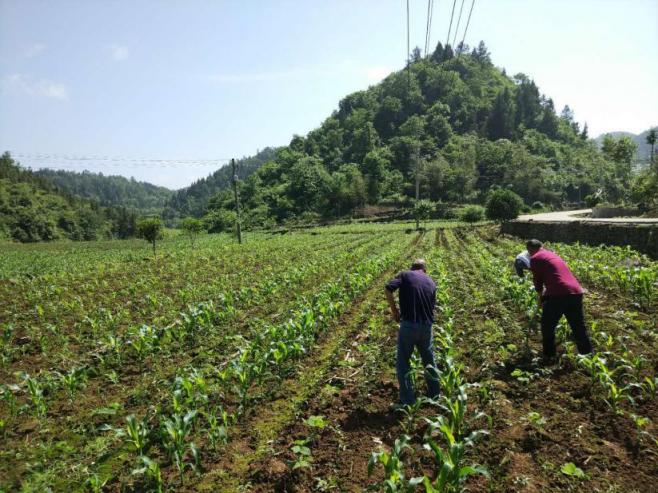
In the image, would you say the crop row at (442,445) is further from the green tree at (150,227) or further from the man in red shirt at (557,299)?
the green tree at (150,227)

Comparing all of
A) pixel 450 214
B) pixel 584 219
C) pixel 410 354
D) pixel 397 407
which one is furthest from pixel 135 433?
pixel 450 214

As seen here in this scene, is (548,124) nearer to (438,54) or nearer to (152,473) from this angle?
(438,54)

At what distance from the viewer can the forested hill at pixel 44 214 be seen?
245 ft

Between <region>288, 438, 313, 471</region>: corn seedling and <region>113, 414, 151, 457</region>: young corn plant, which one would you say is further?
<region>113, 414, 151, 457</region>: young corn plant

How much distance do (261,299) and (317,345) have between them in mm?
4208

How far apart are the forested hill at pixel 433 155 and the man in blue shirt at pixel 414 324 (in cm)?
5296

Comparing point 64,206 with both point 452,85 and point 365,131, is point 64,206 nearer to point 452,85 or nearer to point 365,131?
point 365,131

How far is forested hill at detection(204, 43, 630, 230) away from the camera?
270 feet

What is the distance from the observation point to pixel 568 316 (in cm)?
621

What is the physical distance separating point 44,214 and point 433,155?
312ft

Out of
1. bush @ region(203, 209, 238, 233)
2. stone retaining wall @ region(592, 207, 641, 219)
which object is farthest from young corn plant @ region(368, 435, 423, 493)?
bush @ region(203, 209, 238, 233)

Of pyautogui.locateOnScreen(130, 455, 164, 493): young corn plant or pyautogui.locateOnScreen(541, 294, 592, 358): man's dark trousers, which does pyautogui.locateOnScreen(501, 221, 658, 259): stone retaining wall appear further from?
pyautogui.locateOnScreen(130, 455, 164, 493): young corn plant

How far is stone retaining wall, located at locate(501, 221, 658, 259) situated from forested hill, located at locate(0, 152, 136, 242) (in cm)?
8297

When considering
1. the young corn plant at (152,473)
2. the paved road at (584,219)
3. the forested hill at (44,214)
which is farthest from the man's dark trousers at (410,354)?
the forested hill at (44,214)
